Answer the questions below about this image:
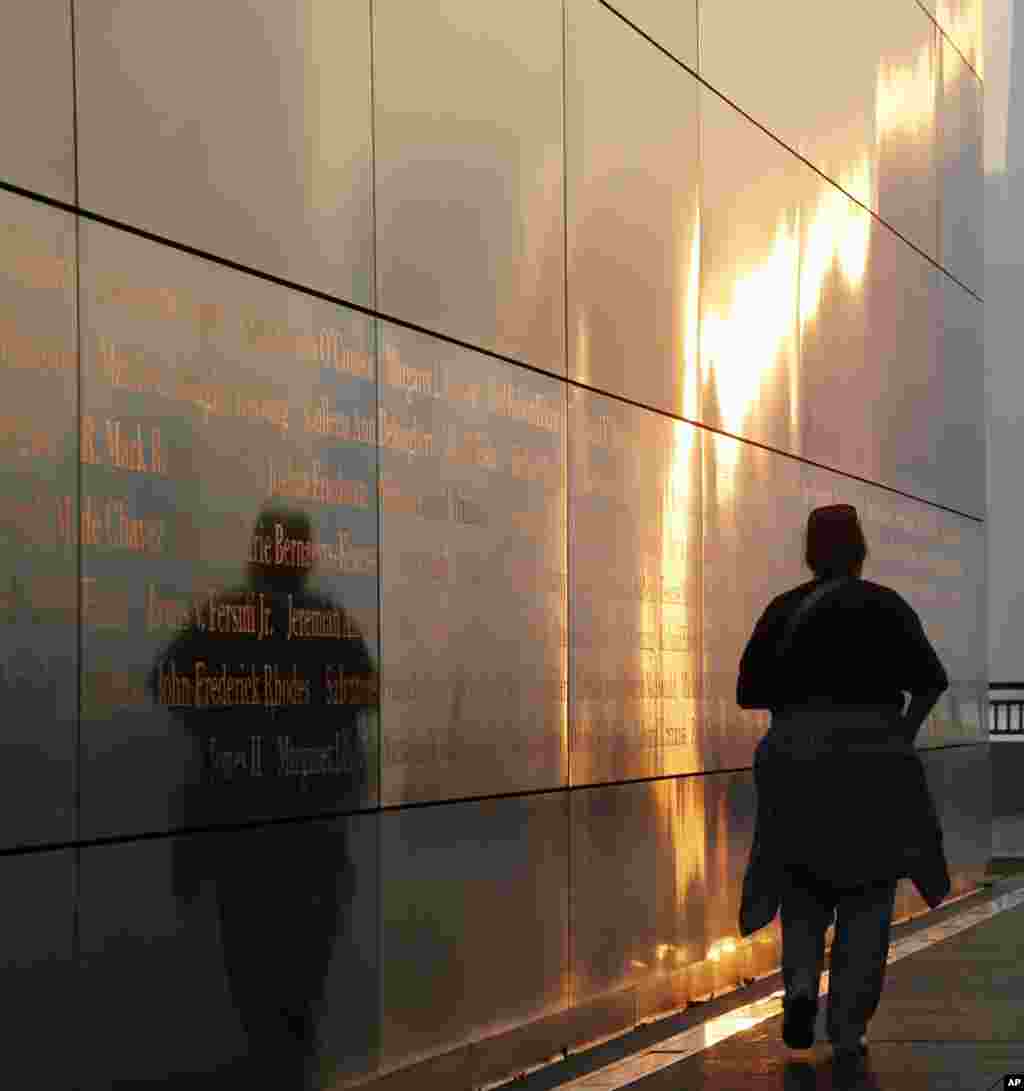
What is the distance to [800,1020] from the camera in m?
8.10

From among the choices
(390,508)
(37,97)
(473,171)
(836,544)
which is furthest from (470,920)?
(37,97)

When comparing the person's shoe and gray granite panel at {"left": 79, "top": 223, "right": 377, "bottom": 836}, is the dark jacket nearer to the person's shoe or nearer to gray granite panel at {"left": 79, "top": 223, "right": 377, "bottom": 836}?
the person's shoe

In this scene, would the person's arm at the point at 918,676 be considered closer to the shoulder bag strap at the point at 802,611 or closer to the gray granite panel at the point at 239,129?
the shoulder bag strap at the point at 802,611

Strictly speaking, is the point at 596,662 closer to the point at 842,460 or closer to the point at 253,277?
the point at 253,277

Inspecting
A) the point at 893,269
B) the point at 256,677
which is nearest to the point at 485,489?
the point at 256,677

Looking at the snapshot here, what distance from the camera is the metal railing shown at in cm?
3616

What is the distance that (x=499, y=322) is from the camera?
885 cm

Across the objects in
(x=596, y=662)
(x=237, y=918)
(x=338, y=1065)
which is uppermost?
(x=596, y=662)

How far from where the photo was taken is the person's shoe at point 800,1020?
8094 millimetres

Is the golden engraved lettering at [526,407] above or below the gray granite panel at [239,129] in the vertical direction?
below

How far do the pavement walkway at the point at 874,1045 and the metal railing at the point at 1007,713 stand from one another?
20.1 metres

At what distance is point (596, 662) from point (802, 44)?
14.2 feet

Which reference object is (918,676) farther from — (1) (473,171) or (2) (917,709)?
(1) (473,171)

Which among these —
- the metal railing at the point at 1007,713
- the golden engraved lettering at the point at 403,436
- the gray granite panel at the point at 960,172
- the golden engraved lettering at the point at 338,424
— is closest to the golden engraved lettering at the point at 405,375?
the golden engraved lettering at the point at 403,436
